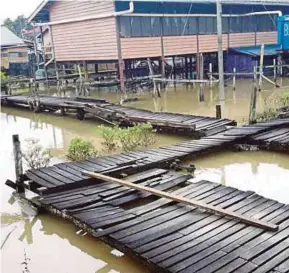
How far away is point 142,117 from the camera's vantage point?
13.6 m

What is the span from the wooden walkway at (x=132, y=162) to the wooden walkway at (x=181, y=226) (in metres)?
0.50

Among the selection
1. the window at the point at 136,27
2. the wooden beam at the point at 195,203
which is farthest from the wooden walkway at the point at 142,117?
the window at the point at 136,27

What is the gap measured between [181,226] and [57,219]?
2427mm

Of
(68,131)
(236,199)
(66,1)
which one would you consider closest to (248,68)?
(66,1)

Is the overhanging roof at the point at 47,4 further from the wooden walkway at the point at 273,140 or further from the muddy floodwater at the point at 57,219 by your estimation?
the wooden walkway at the point at 273,140

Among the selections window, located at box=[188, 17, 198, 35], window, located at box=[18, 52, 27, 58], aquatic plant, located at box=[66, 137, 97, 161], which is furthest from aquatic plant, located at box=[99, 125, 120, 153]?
window, located at box=[18, 52, 27, 58]

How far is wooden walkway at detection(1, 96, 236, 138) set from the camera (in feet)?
39.5

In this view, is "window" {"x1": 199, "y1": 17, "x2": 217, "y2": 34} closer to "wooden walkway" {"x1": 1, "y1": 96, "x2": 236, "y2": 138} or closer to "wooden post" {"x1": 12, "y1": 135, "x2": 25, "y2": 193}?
"wooden walkway" {"x1": 1, "y1": 96, "x2": 236, "y2": 138}

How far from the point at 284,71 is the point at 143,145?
66.0ft

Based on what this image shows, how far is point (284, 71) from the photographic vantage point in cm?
2847

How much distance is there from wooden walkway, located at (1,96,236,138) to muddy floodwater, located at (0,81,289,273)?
45 centimetres

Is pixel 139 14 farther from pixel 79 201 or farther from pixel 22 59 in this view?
pixel 22 59

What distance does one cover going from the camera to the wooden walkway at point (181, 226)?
4.96 metres

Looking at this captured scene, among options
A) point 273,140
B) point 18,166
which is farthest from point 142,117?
point 18,166
